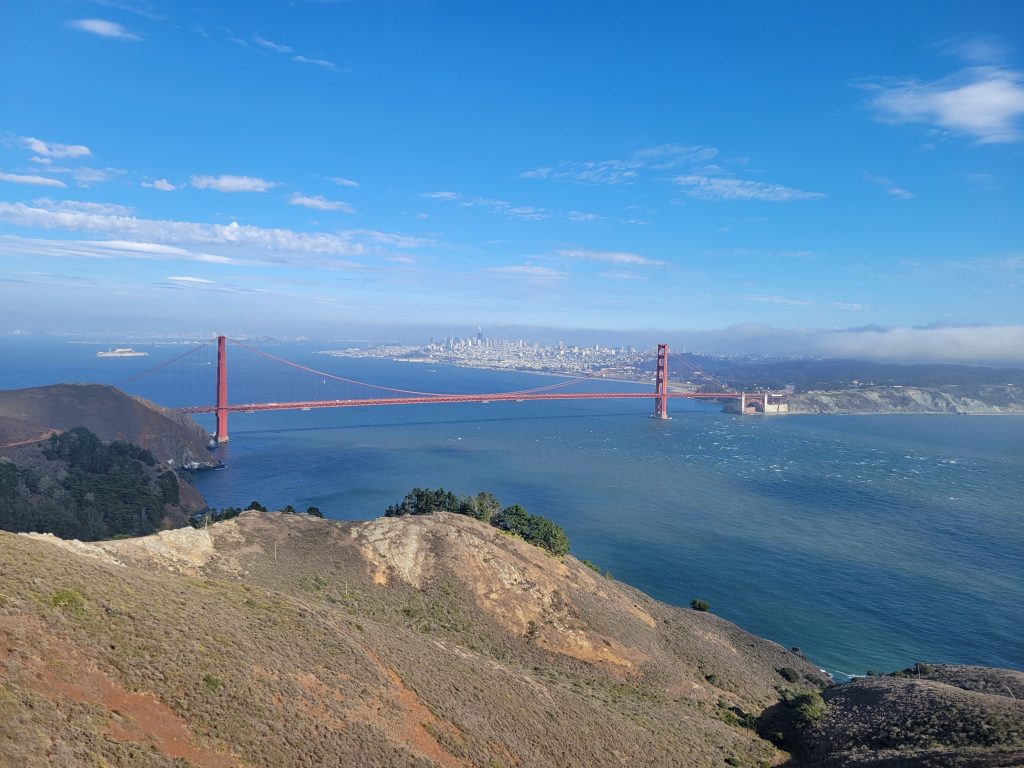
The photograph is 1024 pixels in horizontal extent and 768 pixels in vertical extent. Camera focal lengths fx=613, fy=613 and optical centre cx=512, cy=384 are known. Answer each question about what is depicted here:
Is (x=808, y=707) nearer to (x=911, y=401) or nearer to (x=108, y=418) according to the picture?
(x=108, y=418)

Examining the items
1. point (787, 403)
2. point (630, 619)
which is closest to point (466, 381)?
point (787, 403)

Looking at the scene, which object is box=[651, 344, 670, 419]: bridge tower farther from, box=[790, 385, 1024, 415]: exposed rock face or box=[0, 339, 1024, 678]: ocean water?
box=[790, 385, 1024, 415]: exposed rock face

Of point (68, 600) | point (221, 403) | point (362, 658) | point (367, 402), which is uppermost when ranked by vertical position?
point (68, 600)

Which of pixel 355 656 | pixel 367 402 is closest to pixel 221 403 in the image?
pixel 367 402

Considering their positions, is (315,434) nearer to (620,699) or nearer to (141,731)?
(620,699)

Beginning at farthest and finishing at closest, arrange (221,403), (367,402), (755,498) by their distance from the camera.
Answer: (367,402), (221,403), (755,498)

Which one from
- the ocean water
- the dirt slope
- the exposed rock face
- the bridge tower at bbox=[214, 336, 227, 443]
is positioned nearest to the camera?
the dirt slope

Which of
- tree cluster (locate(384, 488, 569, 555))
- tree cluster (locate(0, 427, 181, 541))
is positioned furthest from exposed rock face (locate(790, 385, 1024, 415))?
tree cluster (locate(0, 427, 181, 541))
